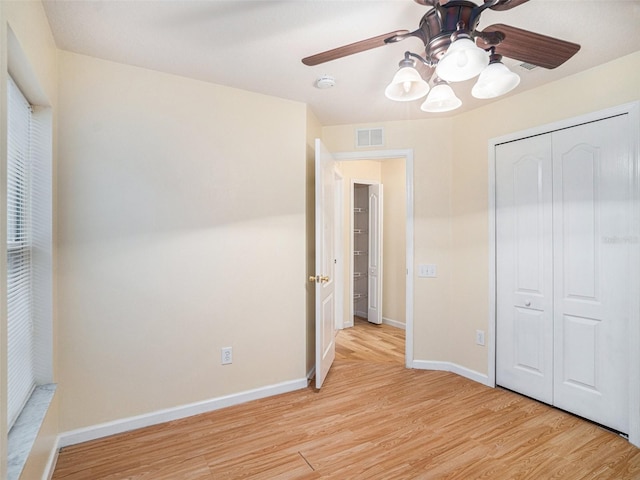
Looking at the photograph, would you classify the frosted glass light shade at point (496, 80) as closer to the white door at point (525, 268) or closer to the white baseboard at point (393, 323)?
the white door at point (525, 268)

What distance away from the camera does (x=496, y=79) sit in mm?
1396

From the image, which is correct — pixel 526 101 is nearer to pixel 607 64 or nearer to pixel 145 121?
pixel 607 64

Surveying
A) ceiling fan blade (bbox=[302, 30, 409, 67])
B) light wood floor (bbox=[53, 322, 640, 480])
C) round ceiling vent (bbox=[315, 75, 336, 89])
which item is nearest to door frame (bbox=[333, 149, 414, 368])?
light wood floor (bbox=[53, 322, 640, 480])

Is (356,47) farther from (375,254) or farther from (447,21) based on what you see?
(375,254)

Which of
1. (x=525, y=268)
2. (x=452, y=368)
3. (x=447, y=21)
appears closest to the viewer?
(x=447, y=21)

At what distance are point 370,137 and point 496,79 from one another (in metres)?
2.01

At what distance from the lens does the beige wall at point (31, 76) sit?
44.2 inches

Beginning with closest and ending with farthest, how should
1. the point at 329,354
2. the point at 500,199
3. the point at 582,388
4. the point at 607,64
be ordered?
the point at 607,64 → the point at 582,388 → the point at 500,199 → the point at 329,354

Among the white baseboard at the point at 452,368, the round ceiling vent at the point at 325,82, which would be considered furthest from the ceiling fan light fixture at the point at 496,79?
the white baseboard at the point at 452,368

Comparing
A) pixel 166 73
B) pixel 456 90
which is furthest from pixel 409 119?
pixel 166 73

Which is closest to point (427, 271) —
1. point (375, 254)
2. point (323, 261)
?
point (323, 261)

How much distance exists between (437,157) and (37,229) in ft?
10.1

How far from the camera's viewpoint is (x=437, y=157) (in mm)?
3273

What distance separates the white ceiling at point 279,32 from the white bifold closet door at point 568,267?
58 centimetres
